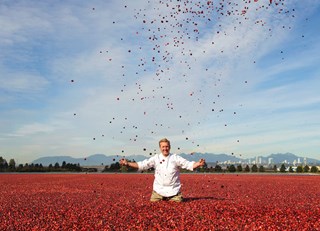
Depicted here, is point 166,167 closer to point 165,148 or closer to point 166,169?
point 166,169

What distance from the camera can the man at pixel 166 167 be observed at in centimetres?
1199

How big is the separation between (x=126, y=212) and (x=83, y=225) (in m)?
2.02

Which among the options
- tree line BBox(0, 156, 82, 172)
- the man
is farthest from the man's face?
tree line BBox(0, 156, 82, 172)

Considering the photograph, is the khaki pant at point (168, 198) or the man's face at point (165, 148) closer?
the man's face at point (165, 148)

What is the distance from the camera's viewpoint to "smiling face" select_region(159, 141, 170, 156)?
11.9m

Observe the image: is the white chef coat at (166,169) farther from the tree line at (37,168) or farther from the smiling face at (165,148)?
the tree line at (37,168)

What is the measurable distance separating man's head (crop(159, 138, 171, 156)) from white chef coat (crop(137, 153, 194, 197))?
0.18m

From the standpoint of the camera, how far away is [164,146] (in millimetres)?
11969

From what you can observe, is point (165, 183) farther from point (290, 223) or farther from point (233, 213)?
point (290, 223)

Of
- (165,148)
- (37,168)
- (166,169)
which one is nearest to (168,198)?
(166,169)

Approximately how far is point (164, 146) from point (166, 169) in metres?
0.70

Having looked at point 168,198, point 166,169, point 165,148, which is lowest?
point 168,198

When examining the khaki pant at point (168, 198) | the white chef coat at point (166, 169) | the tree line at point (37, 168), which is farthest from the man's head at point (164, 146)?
the tree line at point (37, 168)

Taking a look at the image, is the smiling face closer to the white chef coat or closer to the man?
the man
